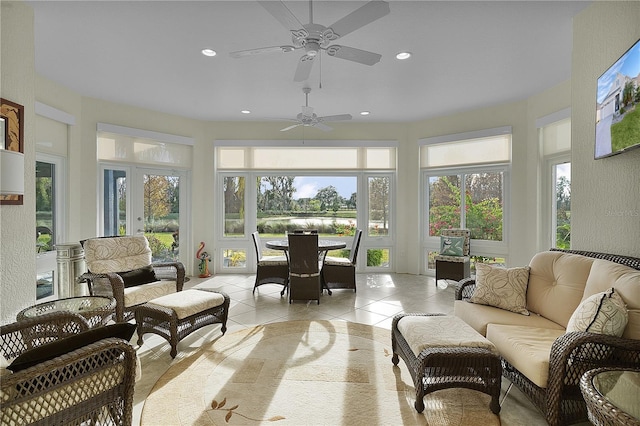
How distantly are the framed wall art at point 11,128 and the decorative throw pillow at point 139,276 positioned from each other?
1.35m

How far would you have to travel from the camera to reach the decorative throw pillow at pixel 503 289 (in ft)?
9.10

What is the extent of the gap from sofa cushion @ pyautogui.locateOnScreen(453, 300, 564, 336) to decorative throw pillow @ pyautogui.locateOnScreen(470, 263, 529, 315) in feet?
0.19

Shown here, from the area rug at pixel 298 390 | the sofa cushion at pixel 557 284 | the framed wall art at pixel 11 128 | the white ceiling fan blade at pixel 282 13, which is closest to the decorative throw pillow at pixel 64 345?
the area rug at pixel 298 390

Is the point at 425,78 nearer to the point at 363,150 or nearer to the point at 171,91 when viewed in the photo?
the point at 363,150

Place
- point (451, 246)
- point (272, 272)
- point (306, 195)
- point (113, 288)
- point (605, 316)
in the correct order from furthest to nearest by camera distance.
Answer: point (306, 195) < point (451, 246) < point (272, 272) < point (113, 288) < point (605, 316)

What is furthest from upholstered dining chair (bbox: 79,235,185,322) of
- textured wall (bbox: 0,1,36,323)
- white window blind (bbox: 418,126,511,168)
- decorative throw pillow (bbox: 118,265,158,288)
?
white window blind (bbox: 418,126,511,168)

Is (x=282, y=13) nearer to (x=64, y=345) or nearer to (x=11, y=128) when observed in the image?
(x=64, y=345)

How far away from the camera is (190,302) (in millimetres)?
3123

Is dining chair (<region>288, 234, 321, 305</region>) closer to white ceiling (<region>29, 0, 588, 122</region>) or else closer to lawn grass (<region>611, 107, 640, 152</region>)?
white ceiling (<region>29, 0, 588, 122</region>)

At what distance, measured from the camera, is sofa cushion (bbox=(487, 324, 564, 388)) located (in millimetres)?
1917

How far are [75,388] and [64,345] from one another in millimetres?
209

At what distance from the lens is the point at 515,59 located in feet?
12.1

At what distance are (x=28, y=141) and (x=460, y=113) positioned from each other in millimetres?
5982

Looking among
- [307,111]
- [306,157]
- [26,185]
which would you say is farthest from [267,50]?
[306,157]
